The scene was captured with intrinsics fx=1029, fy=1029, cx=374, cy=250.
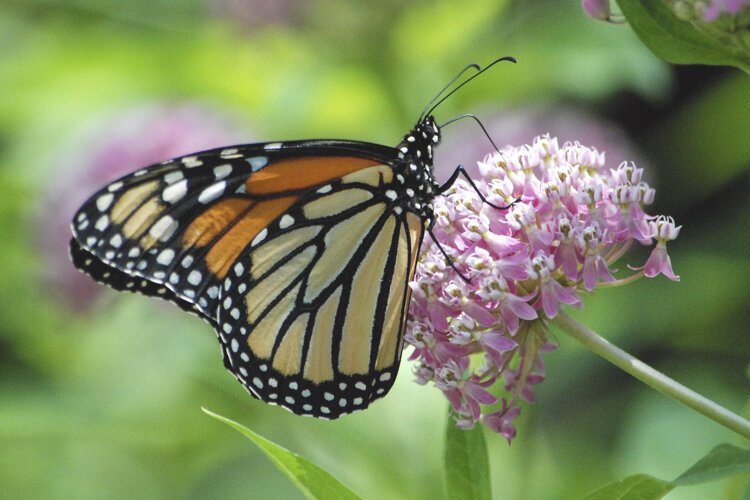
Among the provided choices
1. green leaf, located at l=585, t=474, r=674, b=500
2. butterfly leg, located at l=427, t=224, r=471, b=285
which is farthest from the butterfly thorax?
green leaf, located at l=585, t=474, r=674, b=500

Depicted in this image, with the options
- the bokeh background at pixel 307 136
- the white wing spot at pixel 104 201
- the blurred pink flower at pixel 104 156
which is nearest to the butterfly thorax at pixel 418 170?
the white wing spot at pixel 104 201

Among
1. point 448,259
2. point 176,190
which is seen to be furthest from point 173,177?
point 448,259

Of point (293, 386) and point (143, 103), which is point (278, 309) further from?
point (143, 103)

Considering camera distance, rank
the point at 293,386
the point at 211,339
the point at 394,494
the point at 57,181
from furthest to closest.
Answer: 1. the point at 57,181
2. the point at 211,339
3. the point at 394,494
4. the point at 293,386

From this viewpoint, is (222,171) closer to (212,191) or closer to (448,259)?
(212,191)

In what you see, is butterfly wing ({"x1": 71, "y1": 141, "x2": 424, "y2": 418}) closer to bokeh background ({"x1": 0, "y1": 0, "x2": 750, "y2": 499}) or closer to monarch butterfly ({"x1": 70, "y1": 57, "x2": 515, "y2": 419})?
monarch butterfly ({"x1": 70, "y1": 57, "x2": 515, "y2": 419})

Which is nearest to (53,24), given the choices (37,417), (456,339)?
(37,417)

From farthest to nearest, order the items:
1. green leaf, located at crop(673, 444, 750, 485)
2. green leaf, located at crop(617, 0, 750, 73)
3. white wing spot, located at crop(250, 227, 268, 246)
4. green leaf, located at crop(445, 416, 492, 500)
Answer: white wing spot, located at crop(250, 227, 268, 246)
green leaf, located at crop(445, 416, 492, 500)
green leaf, located at crop(617, 0, 750, 73)
green leaf, located at crop(673, 444, 750, 485)
